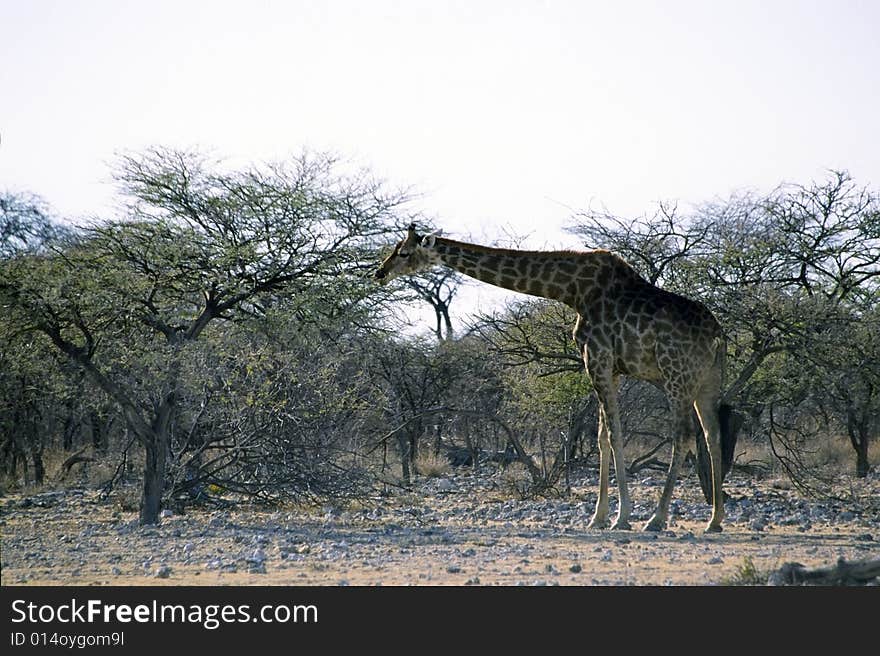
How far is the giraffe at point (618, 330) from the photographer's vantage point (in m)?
13.3

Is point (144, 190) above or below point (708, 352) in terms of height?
above

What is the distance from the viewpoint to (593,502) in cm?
1717

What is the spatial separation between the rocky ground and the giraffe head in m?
3.03

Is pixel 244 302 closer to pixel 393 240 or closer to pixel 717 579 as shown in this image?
pixel 393 240

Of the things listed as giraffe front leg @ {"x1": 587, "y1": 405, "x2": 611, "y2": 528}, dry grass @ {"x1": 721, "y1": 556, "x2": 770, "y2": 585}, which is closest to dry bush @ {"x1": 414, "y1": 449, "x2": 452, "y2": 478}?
giraffe front leg @ {"x1": 587, "y1": 405, "x2": 611, "y2": 528}

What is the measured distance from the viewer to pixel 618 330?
13.5m

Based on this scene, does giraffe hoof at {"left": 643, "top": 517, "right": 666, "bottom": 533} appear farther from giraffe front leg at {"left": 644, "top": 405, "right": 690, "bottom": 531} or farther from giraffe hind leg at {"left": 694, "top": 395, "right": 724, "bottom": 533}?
giraffe hind leg at {"left": 694, "top": 395, "right": 724, "bottom": 533}

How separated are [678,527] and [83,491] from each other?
10.8 meters

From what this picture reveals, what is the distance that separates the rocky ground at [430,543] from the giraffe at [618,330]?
0.86 metres

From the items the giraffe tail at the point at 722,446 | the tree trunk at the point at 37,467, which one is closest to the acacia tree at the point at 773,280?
the giraffe tail at the point at 722,446

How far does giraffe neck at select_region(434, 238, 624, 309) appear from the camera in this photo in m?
13.9

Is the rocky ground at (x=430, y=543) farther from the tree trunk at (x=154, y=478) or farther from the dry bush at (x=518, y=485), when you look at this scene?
the tree trunk at (x=154, y=478)
